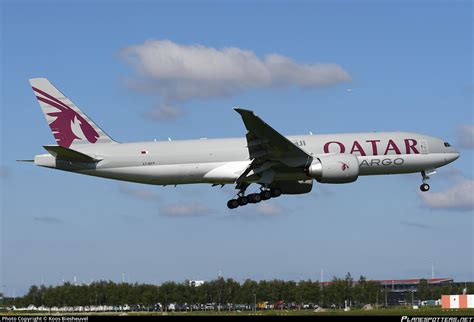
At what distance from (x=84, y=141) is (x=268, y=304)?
5171 cm

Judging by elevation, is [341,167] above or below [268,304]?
above

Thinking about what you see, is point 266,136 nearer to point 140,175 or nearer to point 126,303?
point 140,175

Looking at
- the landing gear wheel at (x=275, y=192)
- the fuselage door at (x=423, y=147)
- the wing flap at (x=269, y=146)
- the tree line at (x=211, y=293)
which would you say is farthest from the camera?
the tree line at (x=211, y=293)

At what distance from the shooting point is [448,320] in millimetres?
42938

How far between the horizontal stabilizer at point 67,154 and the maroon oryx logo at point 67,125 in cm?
297

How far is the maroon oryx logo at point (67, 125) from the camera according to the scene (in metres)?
75.2

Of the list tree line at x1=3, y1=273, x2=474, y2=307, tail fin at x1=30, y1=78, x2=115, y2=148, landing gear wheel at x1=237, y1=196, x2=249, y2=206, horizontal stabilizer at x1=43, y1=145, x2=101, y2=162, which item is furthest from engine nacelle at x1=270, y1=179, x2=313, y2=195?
tree line at x1=3, y1=273, x2=474, y2=307

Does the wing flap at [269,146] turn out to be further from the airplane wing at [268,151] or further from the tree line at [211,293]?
the tree line at [211,293]

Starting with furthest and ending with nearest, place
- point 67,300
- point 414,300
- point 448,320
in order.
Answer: point 414,300 < point 67,300 < point 448,320

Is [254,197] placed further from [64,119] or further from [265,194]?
[64,119]

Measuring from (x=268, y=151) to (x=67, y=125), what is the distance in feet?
56.2

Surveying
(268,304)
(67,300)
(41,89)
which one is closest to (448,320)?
(41,89)

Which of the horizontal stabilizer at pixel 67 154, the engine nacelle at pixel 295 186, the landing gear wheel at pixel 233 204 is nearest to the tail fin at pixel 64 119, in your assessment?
the horizontal stabilizer at pixel 67 154

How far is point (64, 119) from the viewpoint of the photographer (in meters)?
76.0
